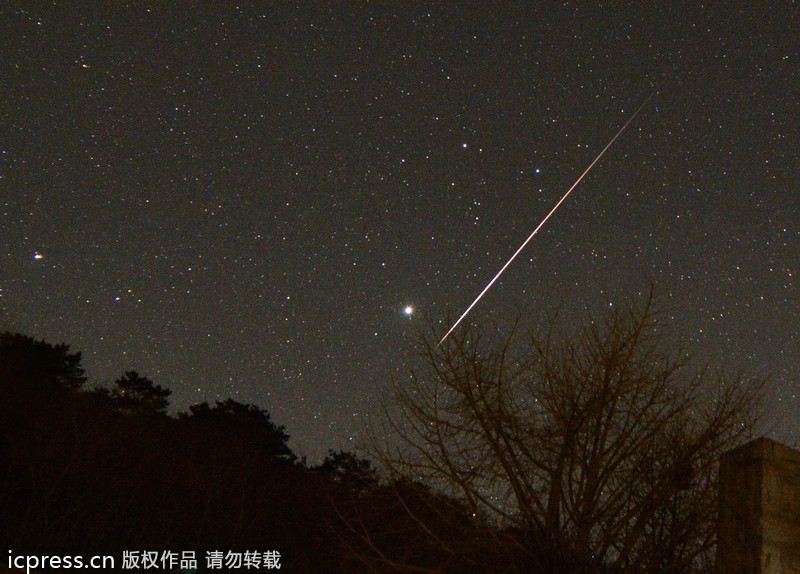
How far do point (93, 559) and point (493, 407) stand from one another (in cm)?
1428

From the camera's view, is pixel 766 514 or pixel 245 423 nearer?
pixel 766 514

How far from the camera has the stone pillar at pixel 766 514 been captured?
12.8ft

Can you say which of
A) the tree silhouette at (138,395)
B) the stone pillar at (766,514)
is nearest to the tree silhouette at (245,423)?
the tree silhouette at (138,395)

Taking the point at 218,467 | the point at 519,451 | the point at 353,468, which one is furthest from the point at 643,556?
the point at 218,467

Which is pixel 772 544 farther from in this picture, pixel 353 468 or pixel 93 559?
pixel 93 559

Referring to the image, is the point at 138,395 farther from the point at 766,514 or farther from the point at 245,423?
the point at 766,514

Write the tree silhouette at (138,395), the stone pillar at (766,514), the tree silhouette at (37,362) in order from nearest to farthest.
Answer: the stone pillar at (766,514)
the tree silhouette at (37,362)
the tree silhouette at (138,395)

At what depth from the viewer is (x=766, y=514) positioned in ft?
12.8

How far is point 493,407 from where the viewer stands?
766 centimetres

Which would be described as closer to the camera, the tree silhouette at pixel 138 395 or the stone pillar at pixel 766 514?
the stone pillar at pixel 766 514

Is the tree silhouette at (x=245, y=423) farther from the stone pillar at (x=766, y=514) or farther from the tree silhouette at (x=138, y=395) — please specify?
the stone pillar at (x=766, y=514)

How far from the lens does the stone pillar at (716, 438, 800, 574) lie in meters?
3.89

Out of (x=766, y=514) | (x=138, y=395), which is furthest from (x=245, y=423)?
(x=766, y=514)

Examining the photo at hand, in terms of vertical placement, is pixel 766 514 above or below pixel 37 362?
below
